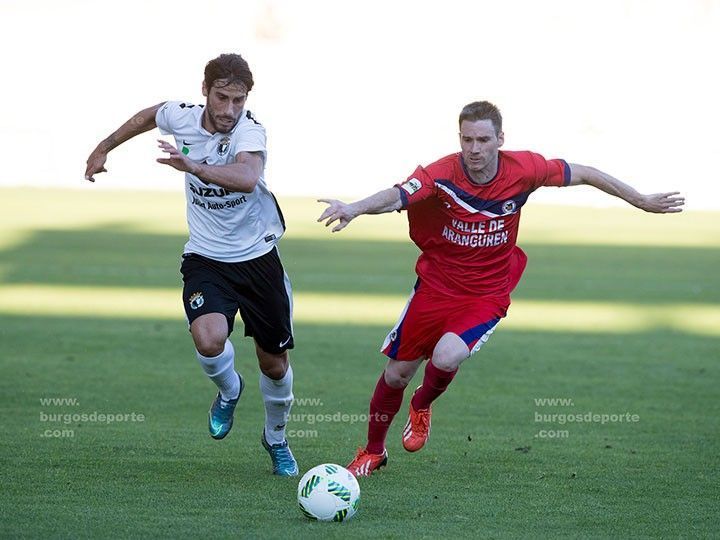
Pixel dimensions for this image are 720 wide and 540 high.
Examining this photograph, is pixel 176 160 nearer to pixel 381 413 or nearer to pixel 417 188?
pixel 417 188

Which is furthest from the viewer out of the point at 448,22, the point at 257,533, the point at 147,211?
the point at 448,22

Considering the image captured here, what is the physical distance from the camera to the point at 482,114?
709cm

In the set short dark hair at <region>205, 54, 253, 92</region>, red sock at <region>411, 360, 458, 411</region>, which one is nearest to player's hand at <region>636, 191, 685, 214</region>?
red sock at <region>411, 360, 458, 411</region>

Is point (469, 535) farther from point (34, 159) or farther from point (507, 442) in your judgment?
point (34, 159)

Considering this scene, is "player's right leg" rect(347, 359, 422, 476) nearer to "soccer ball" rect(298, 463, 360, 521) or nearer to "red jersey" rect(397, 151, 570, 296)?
"red jersey" rect(397, 151, 570, 296)

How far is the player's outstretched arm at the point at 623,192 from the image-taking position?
7289 mm

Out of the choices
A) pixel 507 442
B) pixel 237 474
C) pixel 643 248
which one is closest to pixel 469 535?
pixel 237 474

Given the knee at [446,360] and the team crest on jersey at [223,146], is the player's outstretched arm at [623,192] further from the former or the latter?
the team crest on jersey at [223,146]

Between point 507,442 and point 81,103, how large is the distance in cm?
2583

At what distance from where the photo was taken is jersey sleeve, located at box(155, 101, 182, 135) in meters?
7.22

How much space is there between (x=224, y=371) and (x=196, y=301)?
0.44 metres

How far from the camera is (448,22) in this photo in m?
34.9

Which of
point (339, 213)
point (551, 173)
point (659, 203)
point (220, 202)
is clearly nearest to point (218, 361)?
point (220, 202)

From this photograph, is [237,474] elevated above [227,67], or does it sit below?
below
